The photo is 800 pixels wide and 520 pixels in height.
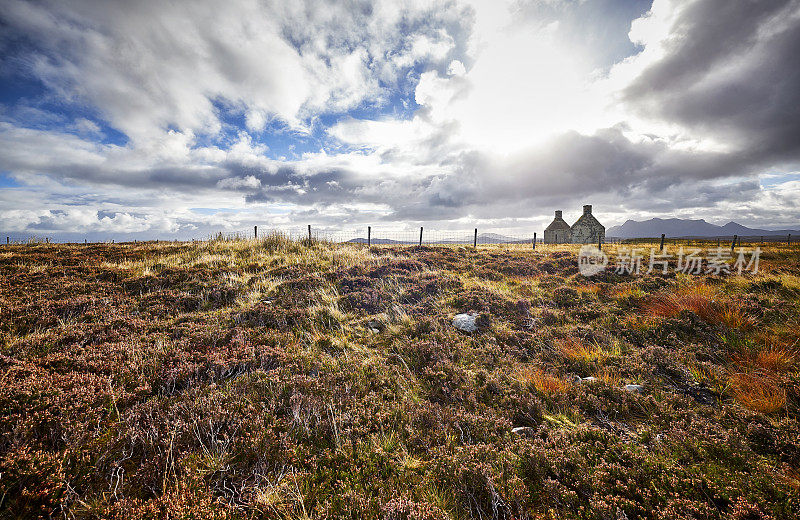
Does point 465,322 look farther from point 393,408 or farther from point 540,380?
point 393,408

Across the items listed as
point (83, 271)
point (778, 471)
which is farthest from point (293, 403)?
point (83, 271)

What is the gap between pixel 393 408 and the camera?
456cm

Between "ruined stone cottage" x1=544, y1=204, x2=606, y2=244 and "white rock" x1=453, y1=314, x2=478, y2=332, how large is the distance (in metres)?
52.6

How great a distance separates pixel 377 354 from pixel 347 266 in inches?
341

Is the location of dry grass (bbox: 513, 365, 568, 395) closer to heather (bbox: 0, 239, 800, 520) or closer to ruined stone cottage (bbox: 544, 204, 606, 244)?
heather (bbox: 0, 239, 800, 520)

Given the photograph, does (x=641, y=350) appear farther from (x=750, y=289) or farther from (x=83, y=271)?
(x=83, y=271)

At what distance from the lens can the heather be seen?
118 inches

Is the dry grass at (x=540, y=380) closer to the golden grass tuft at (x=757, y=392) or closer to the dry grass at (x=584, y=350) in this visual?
the dry grass at (x=584, y=350)

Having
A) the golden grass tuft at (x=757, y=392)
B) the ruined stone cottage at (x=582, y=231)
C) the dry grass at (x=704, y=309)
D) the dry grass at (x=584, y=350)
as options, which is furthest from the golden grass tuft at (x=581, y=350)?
the ruined stone cottage at (x=582, y=231)

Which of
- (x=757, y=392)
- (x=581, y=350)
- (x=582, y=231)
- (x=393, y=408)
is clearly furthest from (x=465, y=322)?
(x=582, y=231)

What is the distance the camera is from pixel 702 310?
7879 mm

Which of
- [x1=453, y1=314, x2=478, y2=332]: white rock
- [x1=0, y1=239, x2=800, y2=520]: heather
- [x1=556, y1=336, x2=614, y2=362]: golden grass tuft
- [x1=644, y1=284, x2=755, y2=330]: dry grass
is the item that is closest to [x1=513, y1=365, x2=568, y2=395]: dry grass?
[x1=0, y1=239, x2=800, y2=520]: heather

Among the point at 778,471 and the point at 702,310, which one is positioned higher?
the point at 702,310

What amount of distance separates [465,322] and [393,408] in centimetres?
437
